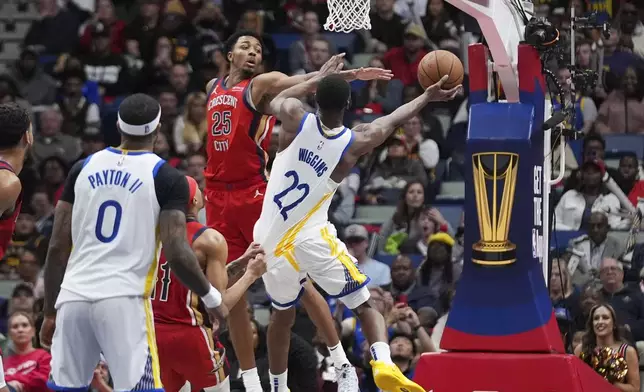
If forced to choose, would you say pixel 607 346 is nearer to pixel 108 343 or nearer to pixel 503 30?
pixel 503 30

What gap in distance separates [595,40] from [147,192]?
9.62 meters

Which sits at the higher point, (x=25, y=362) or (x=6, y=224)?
(x=6, y=224)

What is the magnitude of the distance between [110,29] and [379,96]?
4.28m

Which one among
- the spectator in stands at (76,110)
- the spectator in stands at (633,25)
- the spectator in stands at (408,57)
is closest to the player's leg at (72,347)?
the spectator in stands at (408,57)

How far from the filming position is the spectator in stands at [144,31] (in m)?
18.8

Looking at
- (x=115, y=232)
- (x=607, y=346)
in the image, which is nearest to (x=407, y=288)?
(x=607, y=346)

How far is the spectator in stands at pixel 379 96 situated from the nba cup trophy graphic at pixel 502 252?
5839 millimetres

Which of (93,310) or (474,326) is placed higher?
(93,310)

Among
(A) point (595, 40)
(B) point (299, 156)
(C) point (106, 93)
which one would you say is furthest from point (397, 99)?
(B) point (299, 156)

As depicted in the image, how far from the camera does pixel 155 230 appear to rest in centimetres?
827

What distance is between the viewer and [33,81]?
1867 centimetres

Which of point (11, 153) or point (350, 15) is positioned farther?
point (350, 15)

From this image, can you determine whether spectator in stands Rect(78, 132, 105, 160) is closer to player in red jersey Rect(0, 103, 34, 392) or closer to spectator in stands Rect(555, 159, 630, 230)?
spectator in stands Rect(555, 159, 630, 230)

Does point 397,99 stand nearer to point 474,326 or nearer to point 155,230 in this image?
point 474,326
